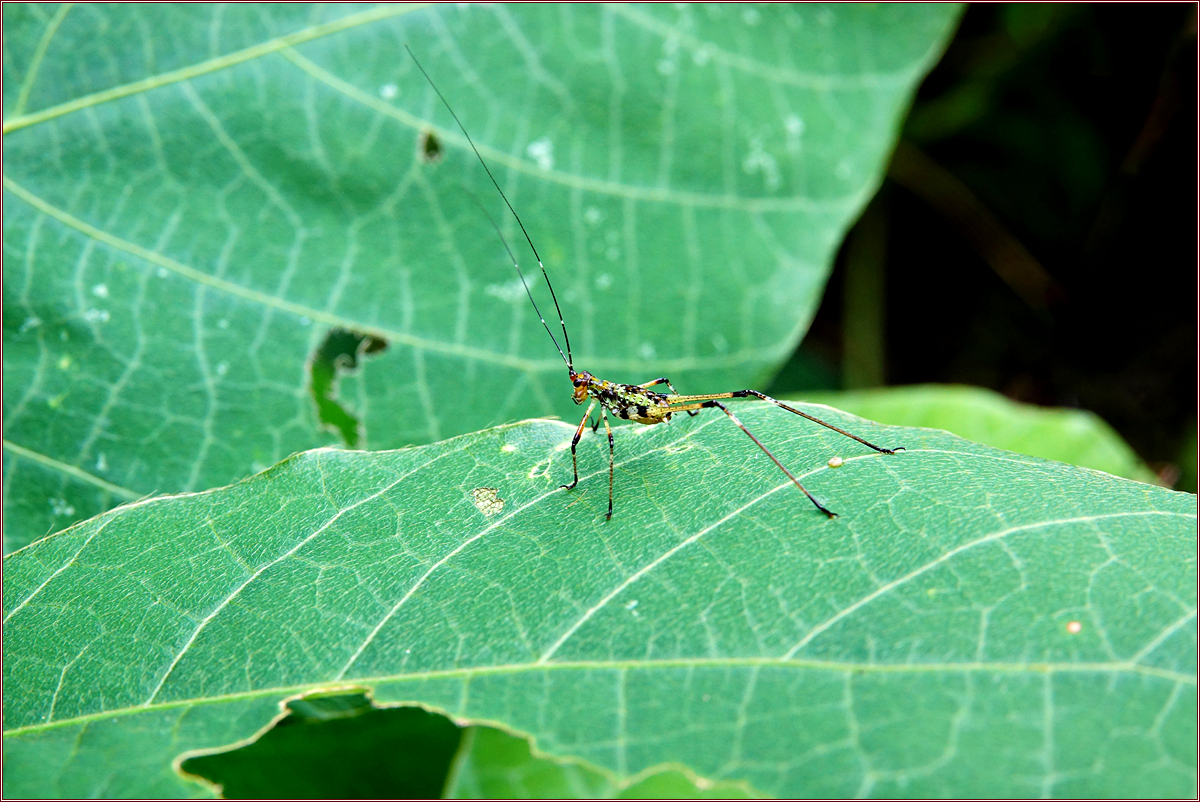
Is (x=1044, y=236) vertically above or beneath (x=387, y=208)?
beneath

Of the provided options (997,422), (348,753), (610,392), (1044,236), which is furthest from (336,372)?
(1044,236)

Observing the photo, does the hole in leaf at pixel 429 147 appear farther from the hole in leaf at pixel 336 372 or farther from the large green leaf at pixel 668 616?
the large green leaf at pixel 668 616

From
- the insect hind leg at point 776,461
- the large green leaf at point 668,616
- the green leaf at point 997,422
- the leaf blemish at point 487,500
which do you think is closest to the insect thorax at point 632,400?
the insect hind leg at point 776,461

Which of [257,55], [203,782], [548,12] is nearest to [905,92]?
[548,12]

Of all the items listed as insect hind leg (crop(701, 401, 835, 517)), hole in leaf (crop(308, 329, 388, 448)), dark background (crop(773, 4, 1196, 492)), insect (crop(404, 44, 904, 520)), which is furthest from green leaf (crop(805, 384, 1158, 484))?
hole in leaf (crop(308, 329, 388, 448))

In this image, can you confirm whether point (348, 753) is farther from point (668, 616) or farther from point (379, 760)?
point (668, 616)

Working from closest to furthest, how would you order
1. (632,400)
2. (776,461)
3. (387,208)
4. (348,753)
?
(776,461) < (348,753) < (387,208) < (632,400)
